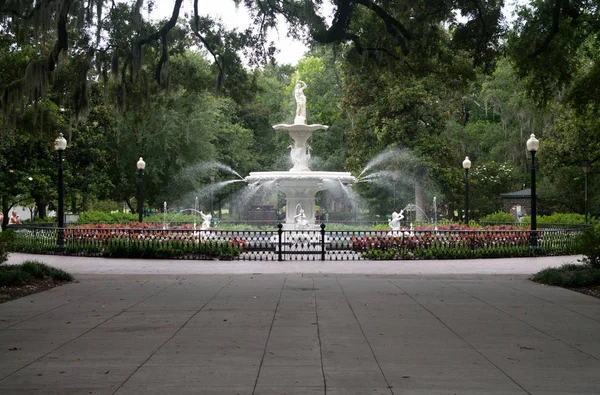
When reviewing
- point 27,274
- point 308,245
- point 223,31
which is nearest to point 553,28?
point 223,31

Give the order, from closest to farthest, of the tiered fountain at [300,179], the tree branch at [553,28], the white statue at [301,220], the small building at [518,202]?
the tree branch at [553,28]
the white statue at [301,220]
the tiered fountain at [300,179]
the small building at [518,202]

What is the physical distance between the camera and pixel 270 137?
6488cm

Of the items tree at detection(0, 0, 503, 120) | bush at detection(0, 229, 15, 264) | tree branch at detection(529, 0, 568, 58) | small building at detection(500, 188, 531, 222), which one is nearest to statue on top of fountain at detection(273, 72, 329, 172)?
tree at detection(0, 0, 503, 120)

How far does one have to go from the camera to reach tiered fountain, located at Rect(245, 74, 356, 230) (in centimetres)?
2780

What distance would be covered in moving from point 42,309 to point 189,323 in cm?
Result: 288

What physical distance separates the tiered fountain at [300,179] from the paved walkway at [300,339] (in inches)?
520

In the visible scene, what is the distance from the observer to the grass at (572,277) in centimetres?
1416

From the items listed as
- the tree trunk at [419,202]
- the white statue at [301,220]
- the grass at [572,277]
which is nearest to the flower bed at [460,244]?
the white statue at [301,220]

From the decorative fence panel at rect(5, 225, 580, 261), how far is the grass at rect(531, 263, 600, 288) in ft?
25.0

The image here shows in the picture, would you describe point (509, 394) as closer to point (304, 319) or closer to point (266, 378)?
point (266, 378)

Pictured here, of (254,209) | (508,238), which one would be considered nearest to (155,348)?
(508,238)

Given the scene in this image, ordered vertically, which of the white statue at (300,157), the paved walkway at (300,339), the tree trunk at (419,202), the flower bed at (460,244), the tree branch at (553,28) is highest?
the tree branch at (553,28)

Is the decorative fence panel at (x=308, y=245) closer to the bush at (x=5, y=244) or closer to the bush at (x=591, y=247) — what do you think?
the bush at (x=591, y=247)

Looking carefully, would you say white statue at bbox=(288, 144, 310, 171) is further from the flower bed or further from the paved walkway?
the paved walkway
